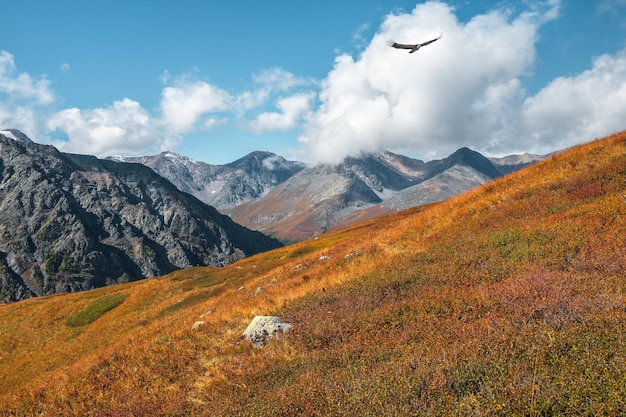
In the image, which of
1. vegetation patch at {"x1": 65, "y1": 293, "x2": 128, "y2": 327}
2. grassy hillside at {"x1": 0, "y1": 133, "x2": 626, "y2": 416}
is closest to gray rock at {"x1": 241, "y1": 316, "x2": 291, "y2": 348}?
grassy hillside at {"x1": 0, "y1": 133, "x2": 626, "y2": 416}

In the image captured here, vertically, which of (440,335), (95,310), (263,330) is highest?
(95,310)

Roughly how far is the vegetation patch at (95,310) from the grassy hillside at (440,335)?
40.3 ft

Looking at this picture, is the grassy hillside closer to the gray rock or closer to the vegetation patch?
the gray rock

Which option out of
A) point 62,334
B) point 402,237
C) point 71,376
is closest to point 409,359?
point 71,376

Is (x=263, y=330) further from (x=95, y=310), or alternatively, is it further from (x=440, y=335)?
(x=95, y=310)

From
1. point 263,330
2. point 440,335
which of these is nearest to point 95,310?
point 263,330

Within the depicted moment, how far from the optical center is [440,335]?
9.98m

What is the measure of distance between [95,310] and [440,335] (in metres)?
42.9

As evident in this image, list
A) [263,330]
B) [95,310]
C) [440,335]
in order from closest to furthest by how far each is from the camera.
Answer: [440,335], [263,330], [95,310]

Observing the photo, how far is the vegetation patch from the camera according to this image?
3909cm

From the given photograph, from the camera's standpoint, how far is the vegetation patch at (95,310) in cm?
3909

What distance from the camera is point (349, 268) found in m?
22.5

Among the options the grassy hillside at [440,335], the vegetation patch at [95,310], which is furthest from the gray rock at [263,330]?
the vegetation patch at [95,310]

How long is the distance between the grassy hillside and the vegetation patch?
12291 mm
